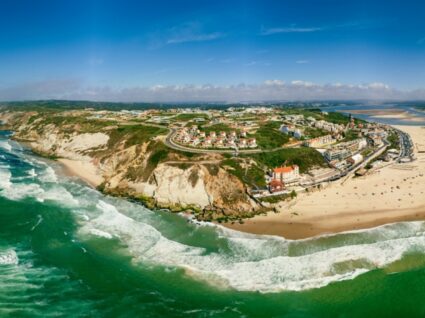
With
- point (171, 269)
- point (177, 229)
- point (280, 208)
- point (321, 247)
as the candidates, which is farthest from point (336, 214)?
point (171, 269)

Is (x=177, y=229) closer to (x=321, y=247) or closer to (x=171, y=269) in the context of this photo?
(x=171, y=269)

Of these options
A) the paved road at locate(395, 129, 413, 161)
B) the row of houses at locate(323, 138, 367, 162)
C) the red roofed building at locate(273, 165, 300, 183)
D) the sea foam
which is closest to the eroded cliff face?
the red roofed building at locate(273, 165, 300, 183)

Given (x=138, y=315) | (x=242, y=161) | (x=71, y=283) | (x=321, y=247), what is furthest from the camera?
(x=242, y=161)

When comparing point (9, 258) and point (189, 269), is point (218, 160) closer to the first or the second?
A: point (189, 269)

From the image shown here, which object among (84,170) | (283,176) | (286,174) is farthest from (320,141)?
(84,170)

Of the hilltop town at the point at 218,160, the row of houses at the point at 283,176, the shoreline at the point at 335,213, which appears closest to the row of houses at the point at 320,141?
the hilltop town at the point at 218,160

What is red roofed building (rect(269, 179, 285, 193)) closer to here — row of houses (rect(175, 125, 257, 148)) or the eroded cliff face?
the eroded cliff face

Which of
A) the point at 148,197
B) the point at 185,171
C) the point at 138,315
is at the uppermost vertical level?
the point at 185,171
